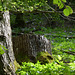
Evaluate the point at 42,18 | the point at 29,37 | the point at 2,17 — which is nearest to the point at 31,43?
the point at 29,37

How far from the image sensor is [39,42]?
4.30 metres

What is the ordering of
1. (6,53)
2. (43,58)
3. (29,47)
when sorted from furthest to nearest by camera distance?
(29,47) → (43,58) → (6,53)

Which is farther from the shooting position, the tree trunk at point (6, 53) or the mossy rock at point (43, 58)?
the mossy rock at point (43, 58)

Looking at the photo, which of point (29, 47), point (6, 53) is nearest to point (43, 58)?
point (29, 47)

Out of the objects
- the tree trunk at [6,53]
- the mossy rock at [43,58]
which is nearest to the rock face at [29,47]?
the mossy rock at [43,58]

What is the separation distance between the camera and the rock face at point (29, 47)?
13.3 feet

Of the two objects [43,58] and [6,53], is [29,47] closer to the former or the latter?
[43,58]

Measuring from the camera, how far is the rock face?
4.04 m

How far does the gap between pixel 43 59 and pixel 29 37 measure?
88cm

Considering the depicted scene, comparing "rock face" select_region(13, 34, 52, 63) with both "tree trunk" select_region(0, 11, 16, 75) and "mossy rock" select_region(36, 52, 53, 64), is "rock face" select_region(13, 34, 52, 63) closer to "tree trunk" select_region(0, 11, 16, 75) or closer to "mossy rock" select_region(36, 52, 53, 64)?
"mossy rock" select_region(36, 52, 53, 64)

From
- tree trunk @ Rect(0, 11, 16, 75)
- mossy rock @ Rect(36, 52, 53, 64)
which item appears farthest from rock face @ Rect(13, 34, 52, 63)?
tree trunk @ Rect(0, 11, 16, 75)

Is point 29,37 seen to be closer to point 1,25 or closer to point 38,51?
point 38,51

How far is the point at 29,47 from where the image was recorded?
13.6 feet

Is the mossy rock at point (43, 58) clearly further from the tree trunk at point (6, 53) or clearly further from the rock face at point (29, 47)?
the tree trunk at point (6, 53)
